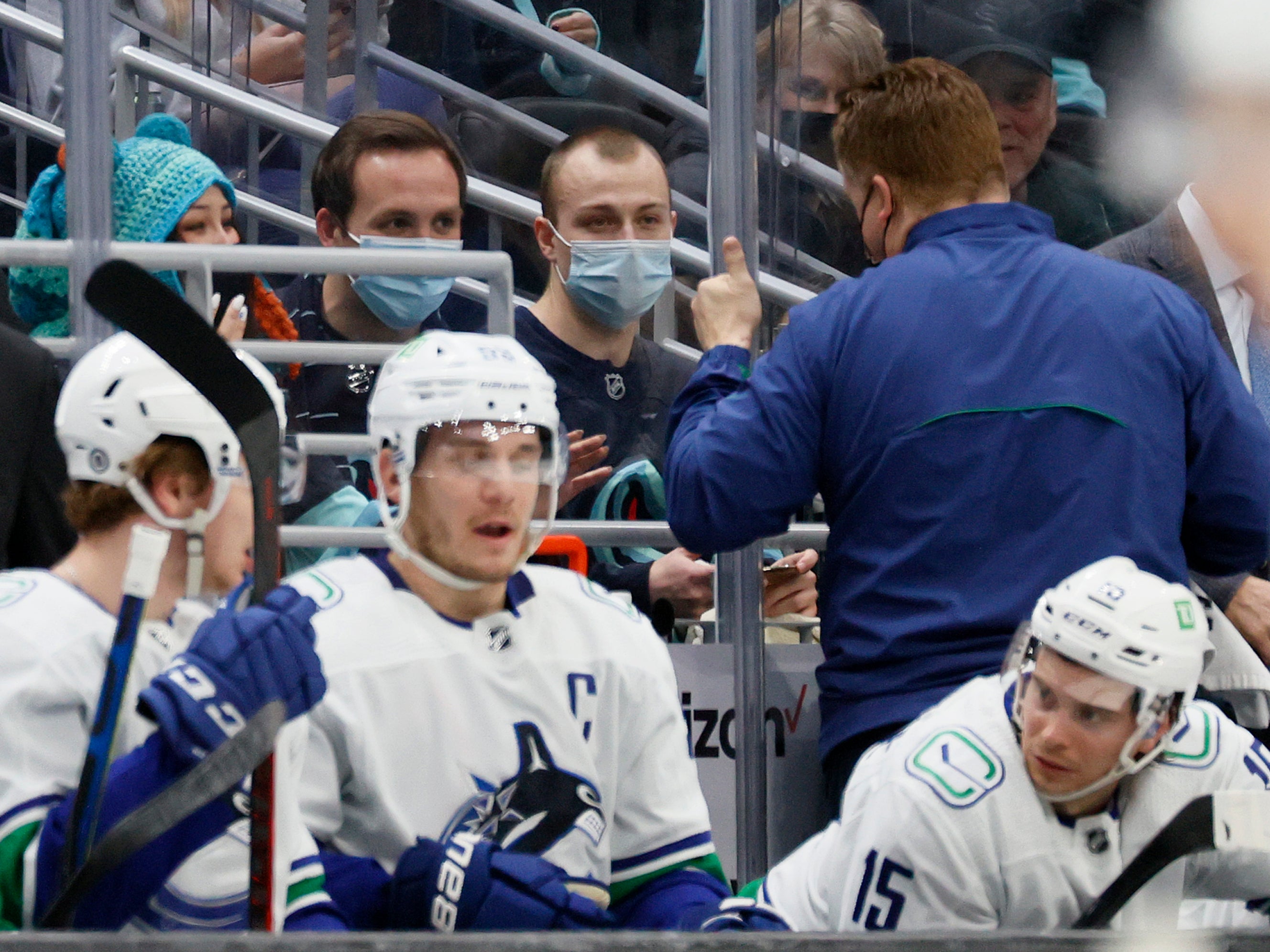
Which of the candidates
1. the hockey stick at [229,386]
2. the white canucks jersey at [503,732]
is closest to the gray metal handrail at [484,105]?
the white canucks jersey at [503,732]

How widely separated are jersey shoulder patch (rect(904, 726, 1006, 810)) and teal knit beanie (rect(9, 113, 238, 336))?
4.74ft

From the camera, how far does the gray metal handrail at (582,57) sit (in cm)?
316

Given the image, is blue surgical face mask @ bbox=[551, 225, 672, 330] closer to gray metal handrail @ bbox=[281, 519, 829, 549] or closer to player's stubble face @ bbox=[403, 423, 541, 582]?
gray metal handrail @ bbox=[281, 519, 829, 549]

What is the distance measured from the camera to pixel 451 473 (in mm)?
2154

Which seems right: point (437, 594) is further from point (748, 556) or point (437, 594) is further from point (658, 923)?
point (748, 556)

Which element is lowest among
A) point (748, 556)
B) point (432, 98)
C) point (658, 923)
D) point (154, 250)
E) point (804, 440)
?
point (658, 923)

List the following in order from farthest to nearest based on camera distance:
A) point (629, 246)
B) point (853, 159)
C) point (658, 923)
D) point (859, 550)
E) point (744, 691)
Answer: point (629, 246) < point (744, 691) < point (853, 159) < point (859, 550) < point (658, 923)

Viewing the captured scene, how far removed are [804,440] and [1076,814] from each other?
1.97 feet

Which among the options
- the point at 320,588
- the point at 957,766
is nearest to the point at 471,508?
the point at 320,588

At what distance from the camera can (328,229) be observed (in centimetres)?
318

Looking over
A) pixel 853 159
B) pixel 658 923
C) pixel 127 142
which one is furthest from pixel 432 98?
pixel 658 923

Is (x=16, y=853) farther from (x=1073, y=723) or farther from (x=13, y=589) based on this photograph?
(x=1073, y=723)

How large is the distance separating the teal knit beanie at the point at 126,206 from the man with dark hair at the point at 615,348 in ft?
1.91

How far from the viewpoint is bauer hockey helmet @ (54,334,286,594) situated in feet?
6.42
